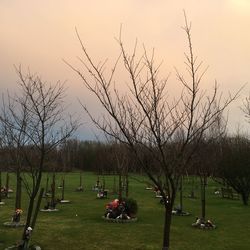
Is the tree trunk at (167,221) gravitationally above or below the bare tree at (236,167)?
below

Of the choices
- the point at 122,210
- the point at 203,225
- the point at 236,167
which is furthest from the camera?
the point at 236,167

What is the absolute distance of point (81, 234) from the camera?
14023mm

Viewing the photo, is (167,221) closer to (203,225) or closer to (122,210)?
(203,225)

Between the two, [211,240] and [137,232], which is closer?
[211,240]

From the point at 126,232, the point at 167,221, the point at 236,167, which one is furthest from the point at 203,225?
the point at 236,167

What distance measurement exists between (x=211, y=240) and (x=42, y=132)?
644cm

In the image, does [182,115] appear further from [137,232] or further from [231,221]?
[231,221]

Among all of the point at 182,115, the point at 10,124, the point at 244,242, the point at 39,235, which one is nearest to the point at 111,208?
the point at 39,235

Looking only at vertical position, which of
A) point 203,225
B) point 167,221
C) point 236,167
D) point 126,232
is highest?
point 236,167

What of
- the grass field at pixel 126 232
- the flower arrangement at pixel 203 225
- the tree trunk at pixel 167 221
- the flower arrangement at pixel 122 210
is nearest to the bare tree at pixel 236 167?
the grass field at pixel 126 232

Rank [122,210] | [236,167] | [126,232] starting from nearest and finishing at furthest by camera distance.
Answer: [126,232] → [122,210] → [236,167]

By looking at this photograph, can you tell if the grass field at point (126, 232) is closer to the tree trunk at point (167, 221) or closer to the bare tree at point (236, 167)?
the tree trunk at point (167, 221)

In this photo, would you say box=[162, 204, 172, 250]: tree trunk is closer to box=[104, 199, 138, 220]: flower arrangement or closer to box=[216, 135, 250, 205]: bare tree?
box=[104, 199, 138, 220]: flower arrangement

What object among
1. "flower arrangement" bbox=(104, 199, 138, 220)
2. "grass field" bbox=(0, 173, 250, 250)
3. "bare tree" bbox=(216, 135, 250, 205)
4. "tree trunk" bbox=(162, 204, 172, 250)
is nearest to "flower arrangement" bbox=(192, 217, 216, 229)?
"grass field" bbox=(0, 173, 250, 250)
